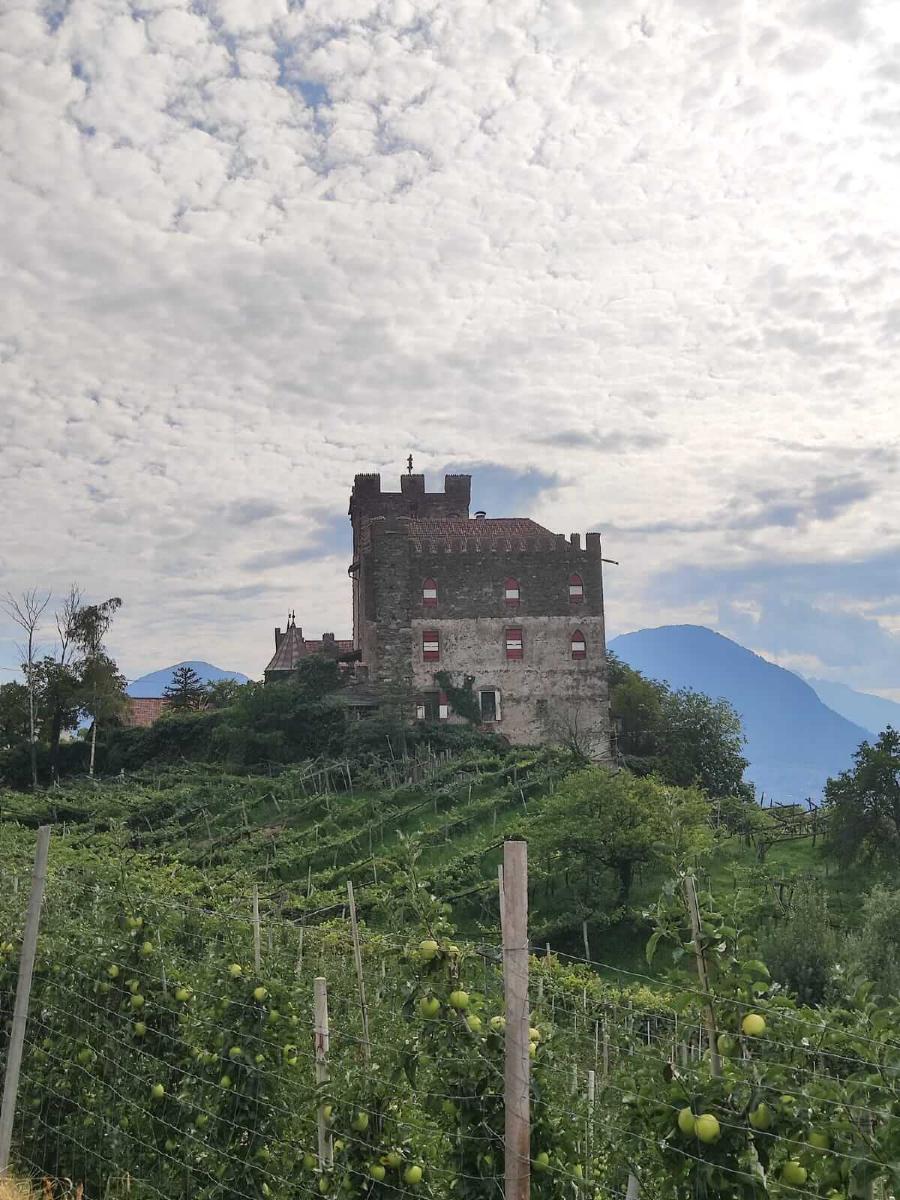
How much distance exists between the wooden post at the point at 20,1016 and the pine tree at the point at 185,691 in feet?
173

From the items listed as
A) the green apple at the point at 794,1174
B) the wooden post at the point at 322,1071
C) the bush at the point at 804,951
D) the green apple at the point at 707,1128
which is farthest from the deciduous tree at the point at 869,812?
the green apple at the point at 707,1128

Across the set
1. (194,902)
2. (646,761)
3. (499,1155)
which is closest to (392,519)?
(646,761)

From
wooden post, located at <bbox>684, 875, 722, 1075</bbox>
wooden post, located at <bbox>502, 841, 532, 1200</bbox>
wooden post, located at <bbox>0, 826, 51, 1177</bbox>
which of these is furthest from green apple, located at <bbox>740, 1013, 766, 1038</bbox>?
wooden post, located at <bbox>0, 826, 51, 1177</bbox>

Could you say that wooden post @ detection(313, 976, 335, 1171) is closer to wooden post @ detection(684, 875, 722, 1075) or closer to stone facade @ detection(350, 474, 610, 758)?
wooden post @ detection(684, 875, 722, 1075)

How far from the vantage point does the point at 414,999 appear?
5023 millimetres

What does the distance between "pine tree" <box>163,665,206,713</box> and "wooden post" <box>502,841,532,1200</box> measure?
5610 centimetres

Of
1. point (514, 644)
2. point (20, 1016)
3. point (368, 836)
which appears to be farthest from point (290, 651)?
point (20, 1016)

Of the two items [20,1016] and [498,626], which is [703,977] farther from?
[498,626]

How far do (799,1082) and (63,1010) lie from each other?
18.5ft

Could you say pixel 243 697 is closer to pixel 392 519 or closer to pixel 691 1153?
pixel 392 519

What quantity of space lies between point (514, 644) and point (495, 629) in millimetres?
1129

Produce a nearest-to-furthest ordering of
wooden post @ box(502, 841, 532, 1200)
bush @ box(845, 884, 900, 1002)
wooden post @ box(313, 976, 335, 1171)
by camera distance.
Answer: wooden post @ box(502, 841, 532, 1200) < wooden post @ box(313, 976, 335, 1171) < bush @ box(845, 884, 900, 1002)

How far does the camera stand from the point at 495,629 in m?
48.8

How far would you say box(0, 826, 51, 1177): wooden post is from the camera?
673 cm
